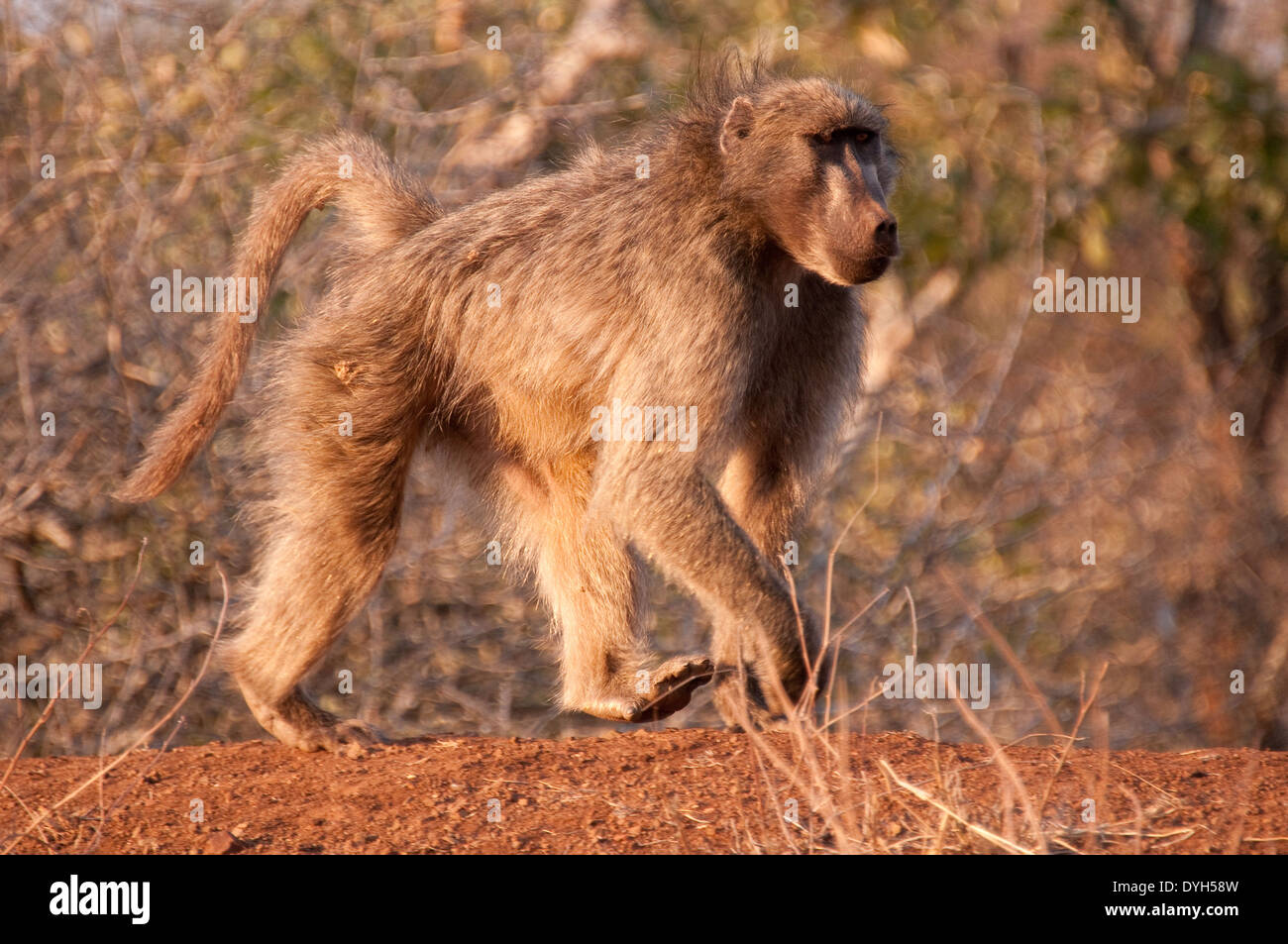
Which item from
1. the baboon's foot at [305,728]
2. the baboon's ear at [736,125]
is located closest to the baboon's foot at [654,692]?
the baboon's foot at [305,728]

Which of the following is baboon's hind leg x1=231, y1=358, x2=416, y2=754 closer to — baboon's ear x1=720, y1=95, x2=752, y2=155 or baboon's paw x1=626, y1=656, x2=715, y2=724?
baboon's paw x1=626, y1=656, x2=715, y2=724

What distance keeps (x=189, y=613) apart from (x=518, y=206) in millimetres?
2630

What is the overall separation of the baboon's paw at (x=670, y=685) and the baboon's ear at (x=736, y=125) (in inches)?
53.2

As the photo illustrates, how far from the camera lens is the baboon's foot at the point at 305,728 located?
398 cm

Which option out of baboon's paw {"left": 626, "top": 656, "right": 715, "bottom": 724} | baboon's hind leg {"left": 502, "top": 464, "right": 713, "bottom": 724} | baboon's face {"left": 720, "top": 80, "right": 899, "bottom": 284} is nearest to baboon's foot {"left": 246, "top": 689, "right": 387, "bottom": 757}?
baboon's hind leg {"left": 502, "top": 464, "right": 713, "bottom": 724}

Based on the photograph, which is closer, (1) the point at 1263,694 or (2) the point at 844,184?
(2) the point at 844,184

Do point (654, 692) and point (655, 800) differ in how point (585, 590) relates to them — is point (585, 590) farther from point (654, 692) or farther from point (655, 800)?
point (655, 800)

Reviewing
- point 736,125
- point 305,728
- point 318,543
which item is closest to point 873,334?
point 736,125

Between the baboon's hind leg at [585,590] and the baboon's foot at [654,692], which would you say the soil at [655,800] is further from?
the baboon's hind leg at [585,590]

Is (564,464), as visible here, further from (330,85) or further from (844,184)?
(330,85)

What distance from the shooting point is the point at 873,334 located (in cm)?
745

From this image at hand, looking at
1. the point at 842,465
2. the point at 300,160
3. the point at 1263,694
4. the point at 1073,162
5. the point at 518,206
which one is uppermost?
the point at 1073,162

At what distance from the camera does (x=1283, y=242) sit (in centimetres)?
711

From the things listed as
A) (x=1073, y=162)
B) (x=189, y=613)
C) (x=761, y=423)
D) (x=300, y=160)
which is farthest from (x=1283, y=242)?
(x=189, y=613)
